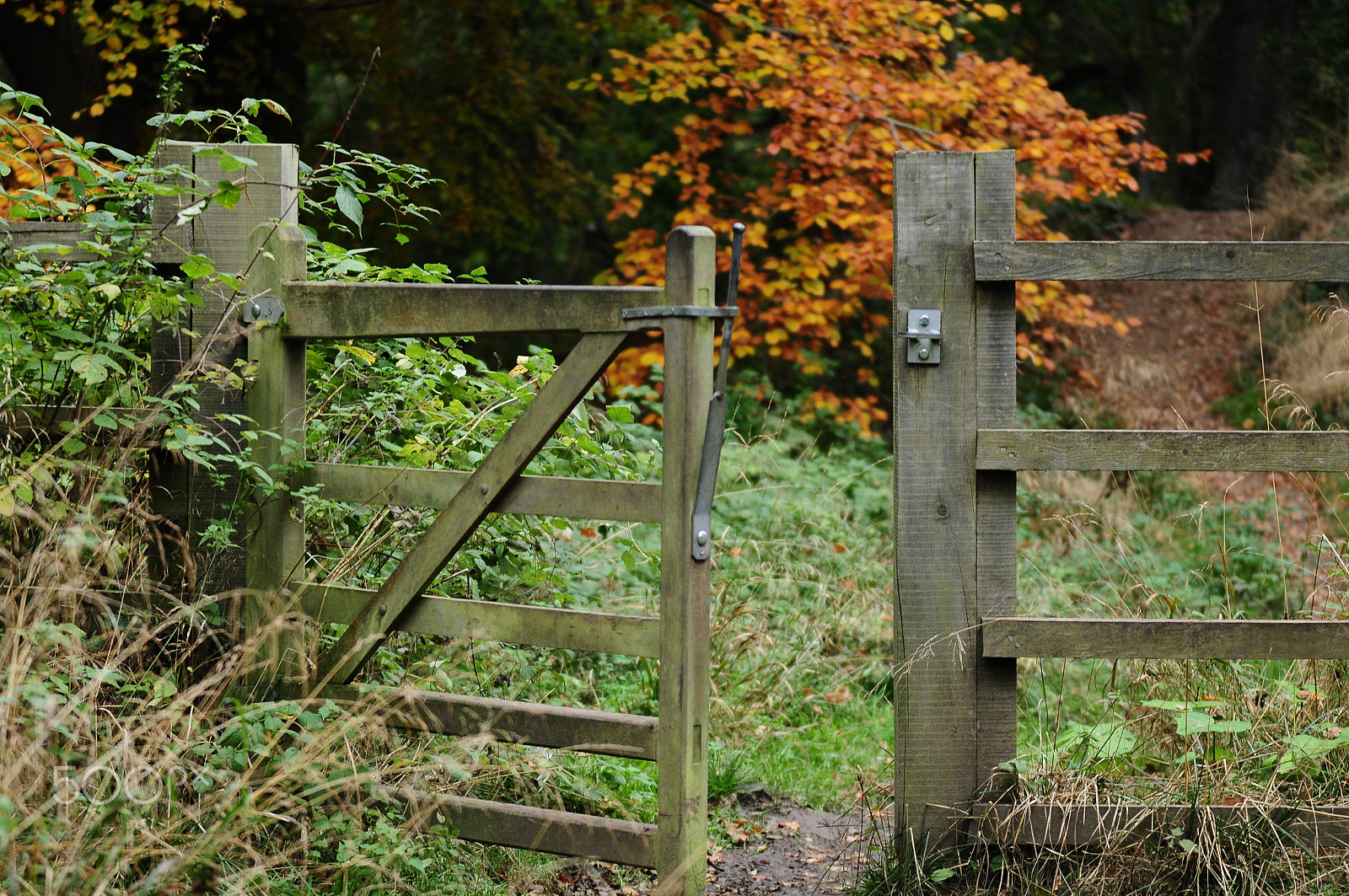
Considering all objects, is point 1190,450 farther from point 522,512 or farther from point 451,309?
point 451,309

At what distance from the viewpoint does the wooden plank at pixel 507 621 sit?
268 cm

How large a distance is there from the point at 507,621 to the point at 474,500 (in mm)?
319

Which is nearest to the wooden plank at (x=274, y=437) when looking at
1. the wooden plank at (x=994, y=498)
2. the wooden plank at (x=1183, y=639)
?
the wooden plank at (x=994, y=498)

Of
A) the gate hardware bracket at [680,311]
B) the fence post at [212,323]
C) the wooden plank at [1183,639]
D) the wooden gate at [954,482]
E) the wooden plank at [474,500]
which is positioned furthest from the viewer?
the fence post at [212,323]

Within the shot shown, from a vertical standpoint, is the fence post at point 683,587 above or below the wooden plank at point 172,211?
below

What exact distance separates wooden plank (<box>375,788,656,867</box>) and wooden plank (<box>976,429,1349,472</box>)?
1365 mm

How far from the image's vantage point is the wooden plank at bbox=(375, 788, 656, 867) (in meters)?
2.66

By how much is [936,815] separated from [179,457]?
227 cm

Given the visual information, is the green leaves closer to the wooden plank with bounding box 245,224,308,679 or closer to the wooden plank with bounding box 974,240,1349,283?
the wooden plank with bounding box 245,224,308,679

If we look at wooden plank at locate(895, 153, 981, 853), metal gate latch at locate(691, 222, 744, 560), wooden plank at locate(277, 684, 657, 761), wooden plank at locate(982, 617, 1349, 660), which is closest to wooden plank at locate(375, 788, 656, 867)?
wooden plank at locate(277, 684, 657, 761)

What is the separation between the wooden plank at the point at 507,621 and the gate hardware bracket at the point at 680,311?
703mm

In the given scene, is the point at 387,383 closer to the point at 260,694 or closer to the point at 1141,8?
the point at 260,694

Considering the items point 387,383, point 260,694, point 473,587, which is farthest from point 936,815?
point 387,383

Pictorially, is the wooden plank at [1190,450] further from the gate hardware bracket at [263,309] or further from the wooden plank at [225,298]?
the wooden plank at [225,298]
